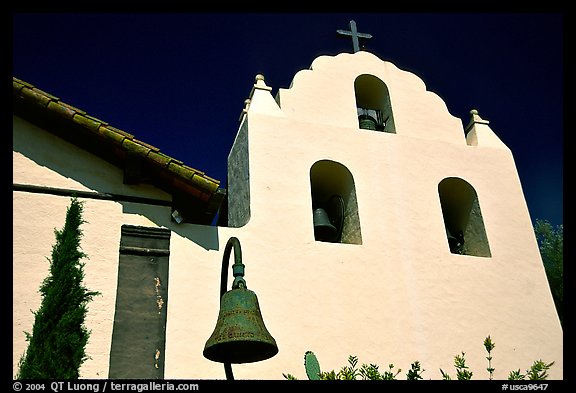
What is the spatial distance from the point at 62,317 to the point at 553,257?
10448 millimetres

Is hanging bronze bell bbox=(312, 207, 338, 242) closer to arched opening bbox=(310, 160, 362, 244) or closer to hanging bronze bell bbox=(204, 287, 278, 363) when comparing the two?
arched opening bbox=(310, 160, 362, 244)

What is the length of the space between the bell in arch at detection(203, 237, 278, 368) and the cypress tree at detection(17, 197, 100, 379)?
1612mm

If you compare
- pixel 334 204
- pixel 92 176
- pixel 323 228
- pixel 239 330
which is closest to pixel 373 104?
pixel 334 204

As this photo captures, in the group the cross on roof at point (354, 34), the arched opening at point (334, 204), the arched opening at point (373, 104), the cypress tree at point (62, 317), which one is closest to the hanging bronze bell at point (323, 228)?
the arched opening at point (334, 204)

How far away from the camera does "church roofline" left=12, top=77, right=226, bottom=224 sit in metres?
7.81

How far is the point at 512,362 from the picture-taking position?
898cm

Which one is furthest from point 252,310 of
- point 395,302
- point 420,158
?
point 420,158

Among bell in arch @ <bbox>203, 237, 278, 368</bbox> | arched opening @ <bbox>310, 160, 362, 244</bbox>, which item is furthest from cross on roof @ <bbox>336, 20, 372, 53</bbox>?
bell in arch @ <bbox>203, 237, 278, 368</bbox>

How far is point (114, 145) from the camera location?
7891 mm

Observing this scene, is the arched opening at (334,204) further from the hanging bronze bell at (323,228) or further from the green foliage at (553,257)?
the green foliage at (553,257)

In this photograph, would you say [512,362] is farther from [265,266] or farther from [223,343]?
[223,343]

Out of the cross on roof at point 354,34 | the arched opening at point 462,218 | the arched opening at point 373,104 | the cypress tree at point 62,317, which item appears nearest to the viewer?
the cypress tree at point 62,317

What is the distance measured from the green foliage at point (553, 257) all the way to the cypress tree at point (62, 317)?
8318 millimetres

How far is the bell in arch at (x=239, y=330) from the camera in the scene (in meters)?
5.46
